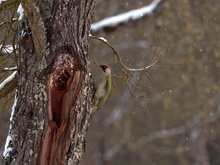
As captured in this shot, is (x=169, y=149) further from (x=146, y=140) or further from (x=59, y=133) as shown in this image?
(x=59, y=133)

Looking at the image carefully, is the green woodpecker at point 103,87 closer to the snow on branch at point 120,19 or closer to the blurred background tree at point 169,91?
the snow on branch at point 120,19

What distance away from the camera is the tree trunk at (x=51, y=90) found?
15.9ft

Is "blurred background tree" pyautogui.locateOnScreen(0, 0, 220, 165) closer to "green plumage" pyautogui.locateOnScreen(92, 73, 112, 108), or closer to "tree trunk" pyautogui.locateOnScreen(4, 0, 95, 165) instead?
"green plumage" pyautogui.locateOnScreen(92, 73, 112, 108)

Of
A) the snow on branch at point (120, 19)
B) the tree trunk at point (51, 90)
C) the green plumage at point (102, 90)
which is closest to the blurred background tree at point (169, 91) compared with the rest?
the snow on branch at point (120, 19)

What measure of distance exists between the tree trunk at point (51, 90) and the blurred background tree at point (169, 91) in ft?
36.8

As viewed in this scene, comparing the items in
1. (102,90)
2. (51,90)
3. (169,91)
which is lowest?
(51,90)

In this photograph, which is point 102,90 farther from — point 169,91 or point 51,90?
point 169,91

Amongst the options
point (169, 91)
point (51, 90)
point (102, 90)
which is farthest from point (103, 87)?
point (169, 91)

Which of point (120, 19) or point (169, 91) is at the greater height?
point (169, 91)

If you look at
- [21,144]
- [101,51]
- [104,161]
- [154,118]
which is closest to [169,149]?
[154,118]

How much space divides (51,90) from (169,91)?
A: 15932mm

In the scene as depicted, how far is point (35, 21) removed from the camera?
4.87 metres

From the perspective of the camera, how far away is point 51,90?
15.9 ft

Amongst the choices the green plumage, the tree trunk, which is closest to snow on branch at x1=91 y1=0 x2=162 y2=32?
the green plumage
